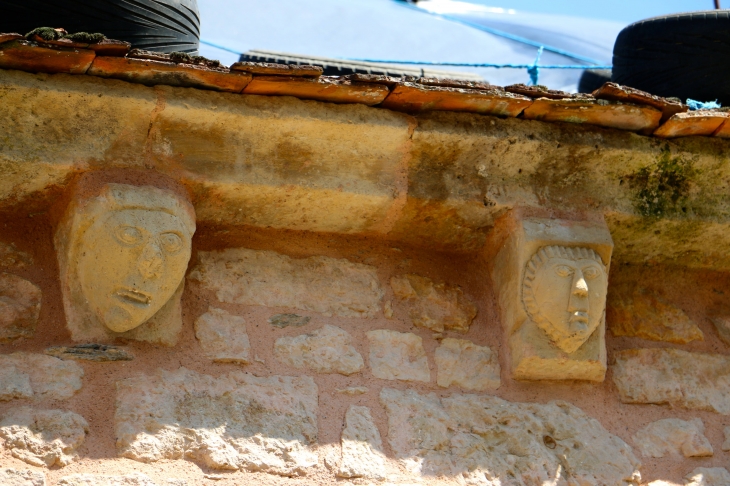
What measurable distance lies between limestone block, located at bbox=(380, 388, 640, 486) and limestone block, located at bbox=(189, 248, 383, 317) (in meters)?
0.35

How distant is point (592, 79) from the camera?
17.6 feet

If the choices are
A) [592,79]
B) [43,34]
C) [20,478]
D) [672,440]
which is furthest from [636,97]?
[592,79]

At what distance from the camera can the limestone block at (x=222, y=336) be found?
2.82 metres

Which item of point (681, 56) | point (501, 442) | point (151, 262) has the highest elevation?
point (681, 56)

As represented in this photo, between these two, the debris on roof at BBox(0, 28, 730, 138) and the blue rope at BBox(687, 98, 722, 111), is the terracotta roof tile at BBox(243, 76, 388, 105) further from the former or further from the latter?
the blue rope at BBox(687, 98, 722, 111)

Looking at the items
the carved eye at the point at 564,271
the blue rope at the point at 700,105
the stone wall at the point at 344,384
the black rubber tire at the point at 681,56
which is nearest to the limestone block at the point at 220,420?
the stone wall at the point at 344,384

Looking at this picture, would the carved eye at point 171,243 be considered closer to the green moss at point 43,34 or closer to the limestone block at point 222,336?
the limestone block at point 222,336

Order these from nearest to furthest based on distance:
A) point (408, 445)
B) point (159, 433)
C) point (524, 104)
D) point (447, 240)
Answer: point (159, 433), point (408, 445), point (524, 104), point (447, 240)

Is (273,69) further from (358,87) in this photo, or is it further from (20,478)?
(20,478)

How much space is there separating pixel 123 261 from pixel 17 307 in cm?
34

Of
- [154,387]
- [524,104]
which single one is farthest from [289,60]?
[154,387]

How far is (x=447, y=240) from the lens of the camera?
10.6 feet

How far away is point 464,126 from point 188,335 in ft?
3.55

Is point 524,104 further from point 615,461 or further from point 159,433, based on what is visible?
point 159,433
